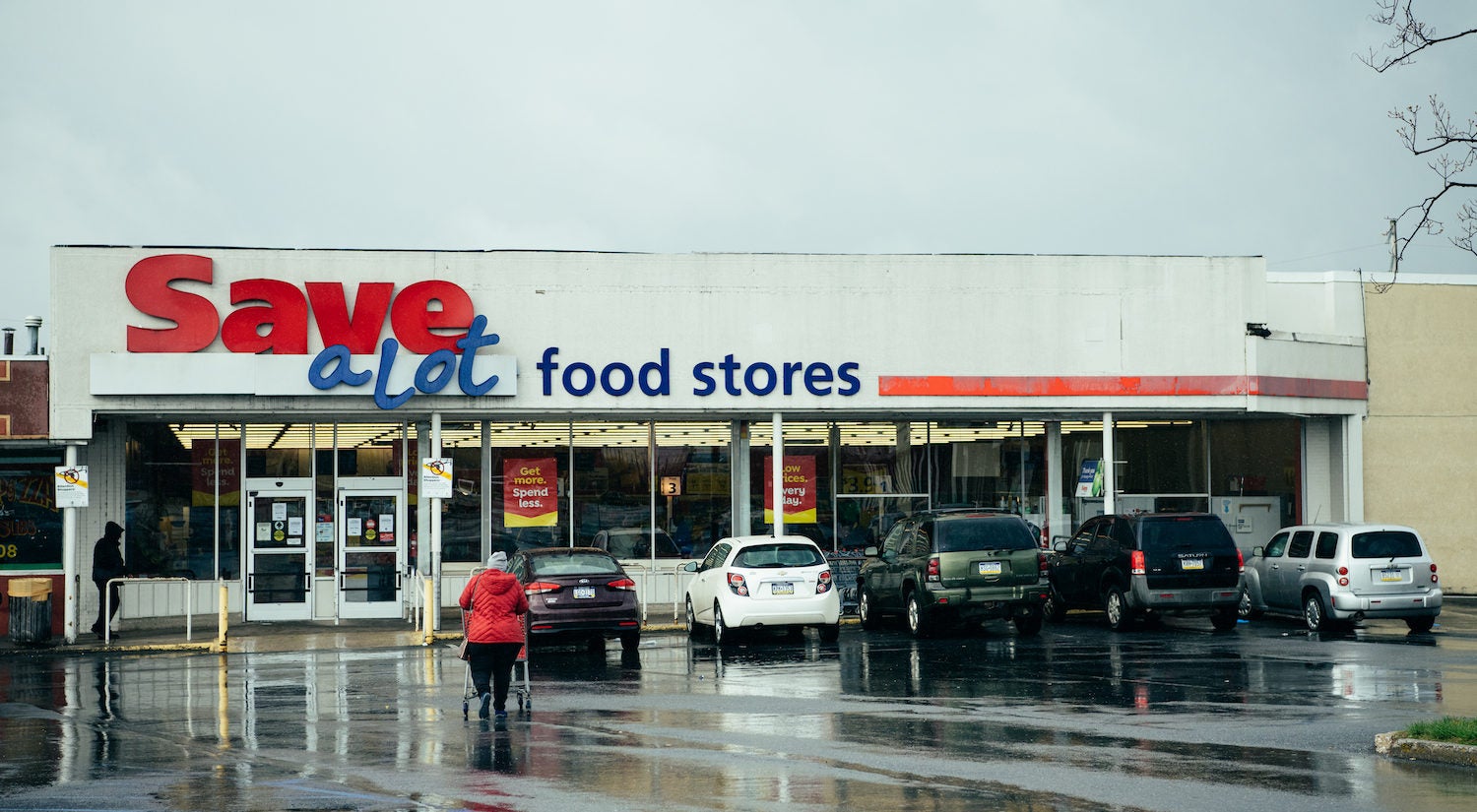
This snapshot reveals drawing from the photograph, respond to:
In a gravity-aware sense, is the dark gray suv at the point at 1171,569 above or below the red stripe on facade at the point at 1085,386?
below

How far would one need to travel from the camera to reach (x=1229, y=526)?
2930cm

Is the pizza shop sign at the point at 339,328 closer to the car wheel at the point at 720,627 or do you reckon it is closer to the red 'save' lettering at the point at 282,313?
the red 'save' lettering at the point at 282,313

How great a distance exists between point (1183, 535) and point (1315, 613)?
7.73ft

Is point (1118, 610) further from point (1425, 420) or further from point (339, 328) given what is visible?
point (339, 328)

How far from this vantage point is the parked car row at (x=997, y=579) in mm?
20578

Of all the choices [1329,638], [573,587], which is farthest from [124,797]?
[1329,638]

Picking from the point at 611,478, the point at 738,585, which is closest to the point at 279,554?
the point at 611,478

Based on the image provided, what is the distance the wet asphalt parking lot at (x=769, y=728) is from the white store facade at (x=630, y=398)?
5355 mm

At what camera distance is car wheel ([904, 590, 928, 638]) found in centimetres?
2184

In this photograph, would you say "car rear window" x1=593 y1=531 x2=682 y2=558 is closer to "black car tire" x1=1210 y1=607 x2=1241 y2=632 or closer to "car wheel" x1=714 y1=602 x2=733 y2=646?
"car wheel" x1=714 y1=602 x2=733 y2=646

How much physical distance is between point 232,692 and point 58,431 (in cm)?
926

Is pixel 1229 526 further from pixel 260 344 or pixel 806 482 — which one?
pixel 260 344

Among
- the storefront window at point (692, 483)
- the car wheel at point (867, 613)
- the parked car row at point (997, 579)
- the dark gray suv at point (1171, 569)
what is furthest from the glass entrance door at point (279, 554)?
the dark gray suv at point (1171, 569)

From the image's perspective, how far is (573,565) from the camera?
20.5 m
